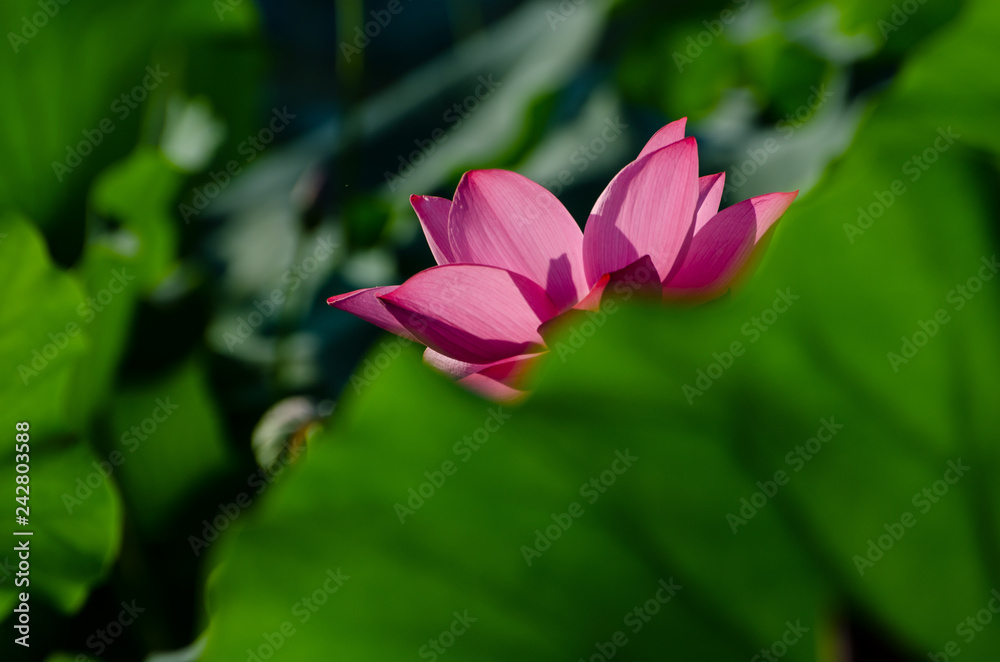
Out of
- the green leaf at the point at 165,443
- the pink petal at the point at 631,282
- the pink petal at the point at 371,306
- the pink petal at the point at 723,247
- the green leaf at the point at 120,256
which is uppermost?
the pink petal at the point at 723,247

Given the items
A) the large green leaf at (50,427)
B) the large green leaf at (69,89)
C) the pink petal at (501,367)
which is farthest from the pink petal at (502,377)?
the large green leaf at (69,89)

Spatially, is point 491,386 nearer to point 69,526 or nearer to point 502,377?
point 502,377

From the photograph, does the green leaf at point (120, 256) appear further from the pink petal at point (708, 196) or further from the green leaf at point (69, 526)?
the pink petal at point (708, 196)

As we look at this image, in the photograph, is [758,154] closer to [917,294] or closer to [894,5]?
[894,5]

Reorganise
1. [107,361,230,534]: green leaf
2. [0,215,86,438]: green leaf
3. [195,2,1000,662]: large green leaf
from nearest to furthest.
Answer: [195,2,1000,662]: large green leaf → [0,215,86,438]: green leaf → [107,361,230,534]: green leaf

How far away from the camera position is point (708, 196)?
0.26 metres

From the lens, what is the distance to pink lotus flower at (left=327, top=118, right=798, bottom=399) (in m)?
0.21

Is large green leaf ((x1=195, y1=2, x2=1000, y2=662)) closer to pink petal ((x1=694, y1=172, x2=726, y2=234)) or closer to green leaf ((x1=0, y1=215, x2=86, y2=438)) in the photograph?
pink petal ((x1=694, y1=172, x2=726, y2=234))

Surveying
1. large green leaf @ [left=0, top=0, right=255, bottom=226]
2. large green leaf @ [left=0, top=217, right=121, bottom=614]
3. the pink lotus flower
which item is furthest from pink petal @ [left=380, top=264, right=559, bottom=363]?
large green leaf @ [left=0, top=0, right=255, bottom=226]

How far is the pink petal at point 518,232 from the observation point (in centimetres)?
23

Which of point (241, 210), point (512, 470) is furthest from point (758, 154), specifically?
point (241, 210)

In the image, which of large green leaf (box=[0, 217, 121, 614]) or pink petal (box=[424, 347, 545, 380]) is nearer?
pink petal (box=[424, 347, 545, 380])

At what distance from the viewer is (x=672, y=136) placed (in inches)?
9.6

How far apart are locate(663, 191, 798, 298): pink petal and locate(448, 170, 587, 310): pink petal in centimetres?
3
